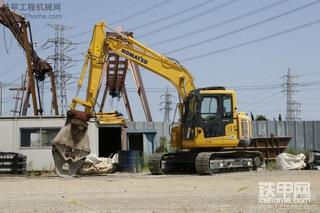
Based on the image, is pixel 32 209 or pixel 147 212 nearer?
pixel 147 212

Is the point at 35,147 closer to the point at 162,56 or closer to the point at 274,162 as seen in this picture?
the point at 162,56

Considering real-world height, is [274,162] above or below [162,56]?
below

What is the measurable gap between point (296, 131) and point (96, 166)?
52.2 feet

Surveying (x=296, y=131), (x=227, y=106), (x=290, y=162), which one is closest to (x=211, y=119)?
(x=227, y=106)

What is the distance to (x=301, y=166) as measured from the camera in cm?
2786

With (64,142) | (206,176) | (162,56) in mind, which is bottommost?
(206,176)

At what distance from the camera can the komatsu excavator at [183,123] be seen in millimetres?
23078

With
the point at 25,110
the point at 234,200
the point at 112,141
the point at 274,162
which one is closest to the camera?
the point at 234,200

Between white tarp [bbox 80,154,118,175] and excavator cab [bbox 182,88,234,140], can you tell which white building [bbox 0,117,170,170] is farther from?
excavator cab [bbox 182,88,234,140]

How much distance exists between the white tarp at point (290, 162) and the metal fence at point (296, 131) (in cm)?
813

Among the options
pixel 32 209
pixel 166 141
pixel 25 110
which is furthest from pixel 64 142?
pixel 25 110

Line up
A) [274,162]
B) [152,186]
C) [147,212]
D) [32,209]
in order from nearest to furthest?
[147,212]
[32,209]
[152,186]
[274,162]

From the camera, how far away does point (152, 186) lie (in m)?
18.3

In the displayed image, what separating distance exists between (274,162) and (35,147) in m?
12.6
